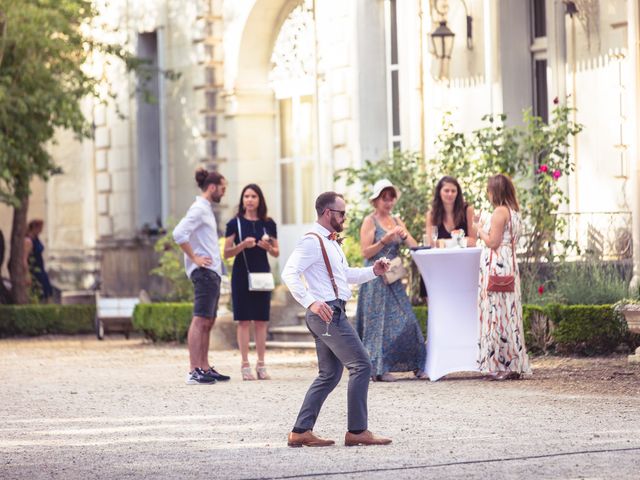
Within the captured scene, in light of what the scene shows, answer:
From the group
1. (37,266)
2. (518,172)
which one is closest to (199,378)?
(518,172)

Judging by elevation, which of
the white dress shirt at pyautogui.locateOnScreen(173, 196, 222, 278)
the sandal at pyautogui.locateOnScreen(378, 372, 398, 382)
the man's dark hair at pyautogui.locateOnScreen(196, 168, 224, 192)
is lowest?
the sandal at pyautogui.locateOnScreen(378, 372, 398, 382)

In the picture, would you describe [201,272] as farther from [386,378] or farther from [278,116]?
[278,116]

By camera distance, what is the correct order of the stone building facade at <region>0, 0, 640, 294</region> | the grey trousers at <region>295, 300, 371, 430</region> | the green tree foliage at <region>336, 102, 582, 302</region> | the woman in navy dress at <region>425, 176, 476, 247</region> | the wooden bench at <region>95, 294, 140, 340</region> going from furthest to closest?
the wooden bench at <region>95, 294, 140, 340</region> < the stone building facade at <region>0, 0, 640, 294</region> < the green tree foliage at <region>336, 102, 582, 302</region> < the woman in navy dress at <region>425, 176, 476, 247</region> < the grey trousers at <region>295, 300, 371, 430</region>

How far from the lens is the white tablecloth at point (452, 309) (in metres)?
13.6

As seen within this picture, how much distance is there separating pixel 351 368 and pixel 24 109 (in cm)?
1364

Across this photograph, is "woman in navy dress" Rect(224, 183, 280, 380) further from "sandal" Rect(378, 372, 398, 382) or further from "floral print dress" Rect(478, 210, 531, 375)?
"floral print dress" Rect(478, 210, 531, 375)

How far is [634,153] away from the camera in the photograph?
1638 cm

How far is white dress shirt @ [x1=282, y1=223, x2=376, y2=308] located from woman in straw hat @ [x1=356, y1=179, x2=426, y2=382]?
169 inches

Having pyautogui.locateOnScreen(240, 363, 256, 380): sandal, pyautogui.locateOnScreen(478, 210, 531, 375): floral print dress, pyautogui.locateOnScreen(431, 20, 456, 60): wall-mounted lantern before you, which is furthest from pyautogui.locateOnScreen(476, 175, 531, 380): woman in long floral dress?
pyautogui.locateOnScreen(431, 20, 456, 60): wall-mounted lantern

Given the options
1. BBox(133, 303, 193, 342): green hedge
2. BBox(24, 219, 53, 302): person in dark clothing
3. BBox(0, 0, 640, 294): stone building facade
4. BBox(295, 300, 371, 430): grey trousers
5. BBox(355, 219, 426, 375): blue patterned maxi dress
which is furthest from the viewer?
BBox(24, 219, 53, 302): person in dark clothing

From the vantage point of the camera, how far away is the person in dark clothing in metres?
26.5

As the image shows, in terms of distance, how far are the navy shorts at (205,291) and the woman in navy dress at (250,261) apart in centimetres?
32

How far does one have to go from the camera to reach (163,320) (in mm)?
21016

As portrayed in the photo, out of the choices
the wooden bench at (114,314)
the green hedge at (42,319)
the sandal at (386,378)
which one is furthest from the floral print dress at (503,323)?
the green hedge at (42,319)
